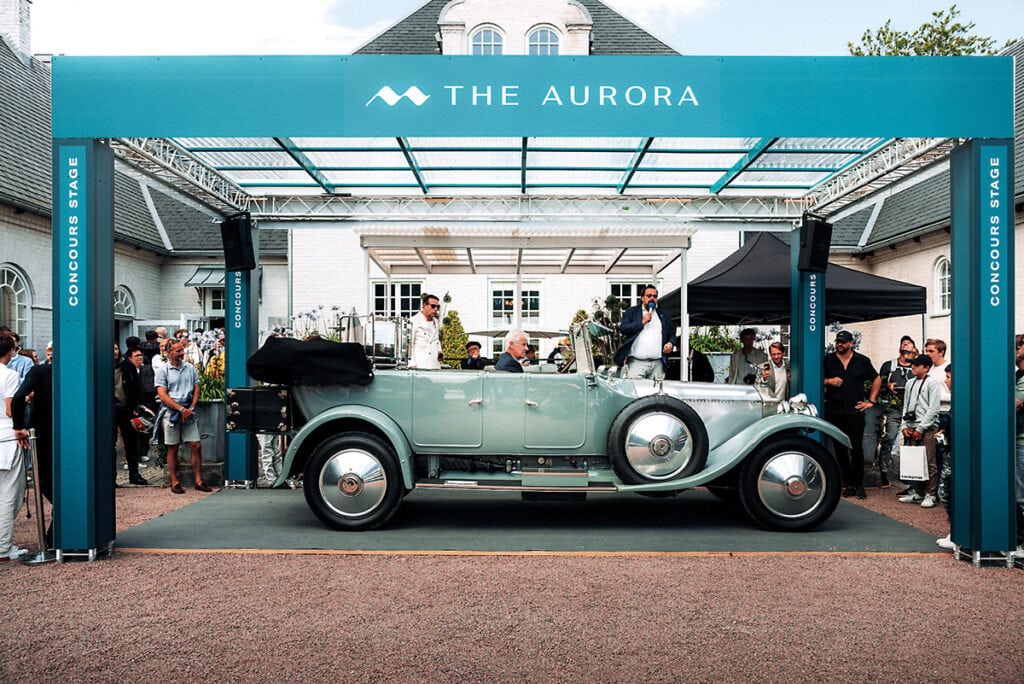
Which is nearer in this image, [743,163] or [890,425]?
[743,163]

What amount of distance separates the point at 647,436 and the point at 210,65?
182 inches

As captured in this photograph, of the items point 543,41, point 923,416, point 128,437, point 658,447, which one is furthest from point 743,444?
point 543,41

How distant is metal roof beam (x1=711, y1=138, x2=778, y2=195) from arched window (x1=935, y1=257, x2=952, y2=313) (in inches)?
467

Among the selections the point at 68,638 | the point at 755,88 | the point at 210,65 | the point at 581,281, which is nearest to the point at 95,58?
the point at 210,65

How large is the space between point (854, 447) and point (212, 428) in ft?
24.6

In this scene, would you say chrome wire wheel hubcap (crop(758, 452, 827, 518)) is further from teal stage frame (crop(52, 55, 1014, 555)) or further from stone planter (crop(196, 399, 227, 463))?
stone planter (crop(196, 399, 227, 463))

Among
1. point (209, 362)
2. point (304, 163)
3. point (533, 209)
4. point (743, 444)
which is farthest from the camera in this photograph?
point (209, 362)

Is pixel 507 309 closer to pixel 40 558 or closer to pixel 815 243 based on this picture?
pixel 815 243

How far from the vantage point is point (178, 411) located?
8.99 metres

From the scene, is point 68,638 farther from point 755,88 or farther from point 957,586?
point 755,88

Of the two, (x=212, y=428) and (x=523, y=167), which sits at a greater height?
(x=523, y=167)

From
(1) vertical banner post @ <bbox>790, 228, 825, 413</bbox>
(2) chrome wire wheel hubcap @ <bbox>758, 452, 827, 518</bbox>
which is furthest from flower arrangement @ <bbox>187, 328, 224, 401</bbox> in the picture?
(1) vertical banner post @ <bbox>790, 228, 825, 413</bbox>

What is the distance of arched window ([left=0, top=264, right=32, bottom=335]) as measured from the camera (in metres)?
15.3

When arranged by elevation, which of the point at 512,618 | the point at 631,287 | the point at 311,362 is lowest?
the point at 512,618
